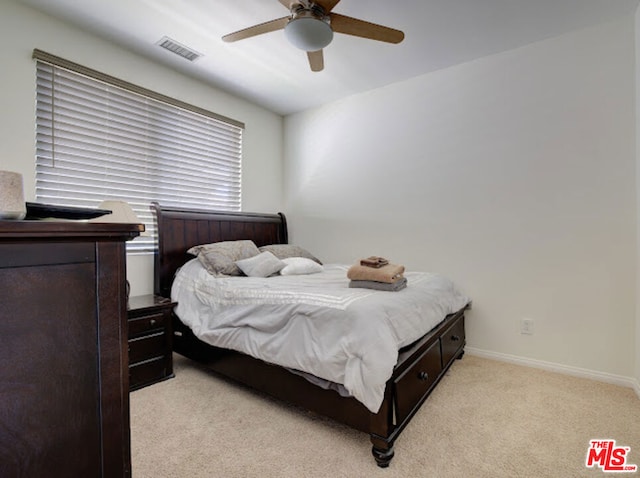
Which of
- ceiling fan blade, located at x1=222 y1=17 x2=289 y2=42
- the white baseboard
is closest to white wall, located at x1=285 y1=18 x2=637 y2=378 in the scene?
the white baseboard

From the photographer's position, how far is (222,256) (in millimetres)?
2850

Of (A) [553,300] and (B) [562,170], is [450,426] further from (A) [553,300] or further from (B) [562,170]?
(B) [562,170]

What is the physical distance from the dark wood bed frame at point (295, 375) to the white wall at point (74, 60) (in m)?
0.28

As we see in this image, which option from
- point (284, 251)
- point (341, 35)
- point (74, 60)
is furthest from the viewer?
point (284, 251)

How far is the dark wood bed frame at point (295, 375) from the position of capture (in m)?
1.60

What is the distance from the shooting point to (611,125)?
239cm

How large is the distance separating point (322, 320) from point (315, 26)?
1.70 m

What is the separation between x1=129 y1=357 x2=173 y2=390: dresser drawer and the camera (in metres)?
2.31

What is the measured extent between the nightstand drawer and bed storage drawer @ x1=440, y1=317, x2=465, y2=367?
2048 millimetres

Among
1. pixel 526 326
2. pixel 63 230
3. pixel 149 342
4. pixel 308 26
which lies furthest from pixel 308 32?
pixel 526 326

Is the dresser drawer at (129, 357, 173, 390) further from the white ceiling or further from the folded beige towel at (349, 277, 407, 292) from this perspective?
the white ceiling

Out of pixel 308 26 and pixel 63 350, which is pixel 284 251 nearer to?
pixel 308 26

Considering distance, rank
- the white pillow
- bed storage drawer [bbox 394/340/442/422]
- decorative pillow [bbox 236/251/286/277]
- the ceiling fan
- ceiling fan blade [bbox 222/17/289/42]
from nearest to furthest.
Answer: bed storage drawer [bbox 394/340/442/422] → the ceiling fan → ceiling fan blade [bbox 222/17/289/42] → decorative pillow [bbox 236/251/286/277] → the white pillow

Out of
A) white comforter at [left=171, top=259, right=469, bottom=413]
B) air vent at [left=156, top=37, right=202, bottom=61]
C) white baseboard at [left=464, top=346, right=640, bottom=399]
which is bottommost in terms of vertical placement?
white baseboard at [left=464, top=346, right=640, bottom=399]
